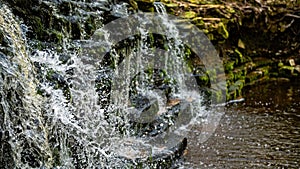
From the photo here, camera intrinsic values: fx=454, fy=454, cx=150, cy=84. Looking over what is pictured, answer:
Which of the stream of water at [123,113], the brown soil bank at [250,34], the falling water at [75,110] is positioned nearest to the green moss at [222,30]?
the brown soil bank at [250,34]

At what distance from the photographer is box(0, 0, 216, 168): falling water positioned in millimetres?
3650

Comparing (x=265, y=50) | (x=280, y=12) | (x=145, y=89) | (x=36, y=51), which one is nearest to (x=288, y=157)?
(x=145, y=89)

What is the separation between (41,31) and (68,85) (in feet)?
2.59

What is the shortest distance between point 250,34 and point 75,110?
13.0ft

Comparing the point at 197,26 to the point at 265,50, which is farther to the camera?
the point at 265,50

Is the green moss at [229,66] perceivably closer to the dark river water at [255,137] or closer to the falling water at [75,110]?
the dark river water at [255,137]

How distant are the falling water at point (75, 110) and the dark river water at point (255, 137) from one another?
1.16 ft

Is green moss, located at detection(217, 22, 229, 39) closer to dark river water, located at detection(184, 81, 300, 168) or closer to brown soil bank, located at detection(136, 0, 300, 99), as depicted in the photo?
brown soil bank, located at detection(136, 0, 300, 99)

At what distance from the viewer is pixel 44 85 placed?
13.5ft

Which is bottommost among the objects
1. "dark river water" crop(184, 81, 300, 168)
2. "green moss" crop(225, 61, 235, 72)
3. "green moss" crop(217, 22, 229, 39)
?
"dark river water" crop(184, 81, 300, 168)

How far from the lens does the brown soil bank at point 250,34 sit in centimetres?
658

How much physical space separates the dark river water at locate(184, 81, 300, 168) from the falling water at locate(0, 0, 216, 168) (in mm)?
352

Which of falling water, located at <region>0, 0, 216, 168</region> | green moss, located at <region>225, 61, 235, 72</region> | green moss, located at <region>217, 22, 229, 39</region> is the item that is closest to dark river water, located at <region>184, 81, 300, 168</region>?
falling water, located at <region>0, 0, 216, 168</region>

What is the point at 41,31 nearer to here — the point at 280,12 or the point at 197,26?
the point at 197,26
